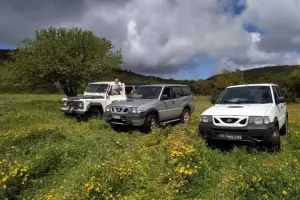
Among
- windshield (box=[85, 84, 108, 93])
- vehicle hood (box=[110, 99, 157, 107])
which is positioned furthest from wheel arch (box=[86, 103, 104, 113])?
vehicle hood (box=[110, 99, 157, 107])

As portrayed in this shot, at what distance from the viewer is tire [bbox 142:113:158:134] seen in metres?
11.2

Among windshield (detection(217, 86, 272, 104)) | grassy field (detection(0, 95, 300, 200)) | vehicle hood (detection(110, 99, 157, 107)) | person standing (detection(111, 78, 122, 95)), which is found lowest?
grassy field (detection(0, 95, 300, 200))

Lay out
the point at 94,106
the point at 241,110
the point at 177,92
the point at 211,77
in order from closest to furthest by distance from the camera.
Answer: the point at 241,110, the point at 177,92, the point at 94,106, the point at 211,77

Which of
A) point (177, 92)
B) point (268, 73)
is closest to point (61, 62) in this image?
point (177, 92)

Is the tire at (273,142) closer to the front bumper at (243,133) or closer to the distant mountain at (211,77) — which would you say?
the front bumper at (243,133)

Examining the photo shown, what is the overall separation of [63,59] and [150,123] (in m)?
14.0

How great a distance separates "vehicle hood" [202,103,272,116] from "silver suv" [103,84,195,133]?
323cm

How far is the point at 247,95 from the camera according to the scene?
9.27 metres

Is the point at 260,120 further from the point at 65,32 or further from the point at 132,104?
the point at 65,32

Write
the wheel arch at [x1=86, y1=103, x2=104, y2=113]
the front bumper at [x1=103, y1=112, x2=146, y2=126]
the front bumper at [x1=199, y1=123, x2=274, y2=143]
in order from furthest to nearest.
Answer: the wheel arch at [x1=86, y1=103, x2=104, y2=113] → the front bumper at [x1=103, y1=112, x2=146, y2=126] → the front bumper at [x1=199, y1=123, x2=274, y2=143]

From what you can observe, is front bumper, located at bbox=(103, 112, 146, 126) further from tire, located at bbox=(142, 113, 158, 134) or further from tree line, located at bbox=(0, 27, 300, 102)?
tree line, located at bbox=(0, 27, 300, 102)

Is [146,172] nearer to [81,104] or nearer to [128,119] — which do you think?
[128,119]

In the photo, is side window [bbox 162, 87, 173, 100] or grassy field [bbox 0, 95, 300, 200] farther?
side window [bbox 162, 87, 173, 100]

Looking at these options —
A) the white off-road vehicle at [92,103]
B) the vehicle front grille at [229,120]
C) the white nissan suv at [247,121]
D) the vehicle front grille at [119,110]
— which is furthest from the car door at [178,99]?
the vehicle front grille at [229,120]
